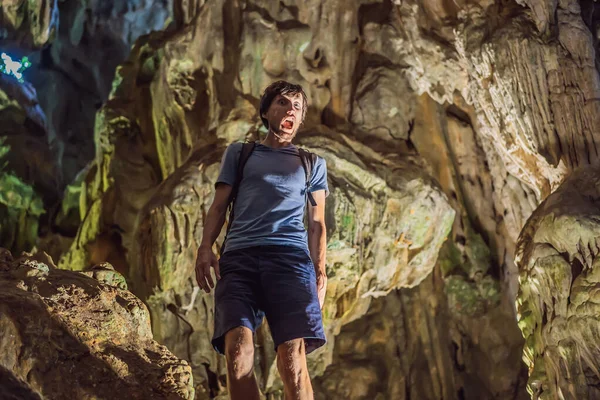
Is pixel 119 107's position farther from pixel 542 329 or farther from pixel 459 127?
pixel 542 329

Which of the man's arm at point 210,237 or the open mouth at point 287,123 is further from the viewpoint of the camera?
the open mouth at point 287,123

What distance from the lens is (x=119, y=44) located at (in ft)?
29.8

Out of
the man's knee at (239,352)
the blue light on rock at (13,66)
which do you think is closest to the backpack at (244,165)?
the man's knee at (239,352)

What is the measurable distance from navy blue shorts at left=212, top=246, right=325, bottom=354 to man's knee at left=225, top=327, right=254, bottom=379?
0.02 m

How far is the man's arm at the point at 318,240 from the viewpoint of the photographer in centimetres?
229

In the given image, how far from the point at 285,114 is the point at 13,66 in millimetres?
6855

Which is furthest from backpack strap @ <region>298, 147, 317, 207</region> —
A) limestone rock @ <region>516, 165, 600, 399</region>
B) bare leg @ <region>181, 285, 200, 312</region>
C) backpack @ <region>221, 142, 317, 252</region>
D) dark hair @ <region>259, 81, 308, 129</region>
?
bare leg @ <region>181, 285, 200, 312</region>

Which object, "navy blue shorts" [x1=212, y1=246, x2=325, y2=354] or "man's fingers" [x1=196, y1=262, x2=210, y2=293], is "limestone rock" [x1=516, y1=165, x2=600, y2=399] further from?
"man's fingers" [x1=196, y1=262, x2=210, y2=293]

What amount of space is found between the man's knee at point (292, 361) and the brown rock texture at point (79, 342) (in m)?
0.31

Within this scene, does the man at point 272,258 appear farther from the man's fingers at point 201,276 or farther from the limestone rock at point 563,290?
the limestone rock at point 563,290

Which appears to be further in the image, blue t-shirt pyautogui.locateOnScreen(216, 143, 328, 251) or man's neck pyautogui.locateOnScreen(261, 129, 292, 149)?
man's neck pyautogui.locateOnScreen(261, 129, 292, 149)

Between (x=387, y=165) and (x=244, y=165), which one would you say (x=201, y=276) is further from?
(x=387, y=165)

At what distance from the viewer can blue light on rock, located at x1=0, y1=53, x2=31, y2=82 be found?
7914 millimetres

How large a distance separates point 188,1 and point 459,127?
2.73 metres
